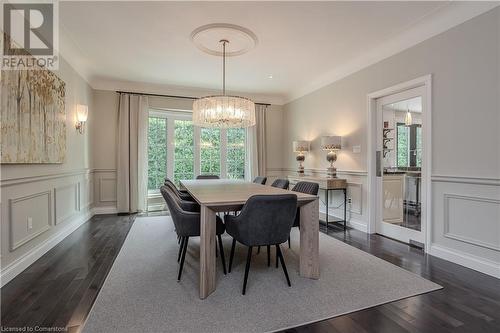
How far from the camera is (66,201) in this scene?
3771mm

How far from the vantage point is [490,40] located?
251cm

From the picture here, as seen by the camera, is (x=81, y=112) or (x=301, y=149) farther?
(x=301, y=149)

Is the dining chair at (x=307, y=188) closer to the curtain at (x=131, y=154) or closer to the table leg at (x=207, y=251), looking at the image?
the table leg at (x=207, y=251)

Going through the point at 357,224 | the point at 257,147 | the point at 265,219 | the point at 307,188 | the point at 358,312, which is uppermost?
the point at 257,147

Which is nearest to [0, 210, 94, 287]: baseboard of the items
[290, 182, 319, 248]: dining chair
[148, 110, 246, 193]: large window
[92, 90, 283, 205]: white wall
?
[92, 90, 283, 205]: white wall

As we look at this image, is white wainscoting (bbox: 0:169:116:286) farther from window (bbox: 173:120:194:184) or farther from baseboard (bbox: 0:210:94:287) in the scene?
window (bbox: 173:120:194:184)

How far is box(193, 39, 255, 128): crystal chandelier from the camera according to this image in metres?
3.41

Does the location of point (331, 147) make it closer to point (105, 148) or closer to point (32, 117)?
point (32, 117)

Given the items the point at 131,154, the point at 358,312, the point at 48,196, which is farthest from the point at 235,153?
the point at 358,312

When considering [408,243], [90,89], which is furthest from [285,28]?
[90,89]

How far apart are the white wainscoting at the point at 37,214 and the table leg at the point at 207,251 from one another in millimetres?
1749

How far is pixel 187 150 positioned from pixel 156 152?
0.67 m

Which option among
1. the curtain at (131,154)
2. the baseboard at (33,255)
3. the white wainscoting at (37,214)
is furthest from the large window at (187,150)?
the baseboard at (33,255)

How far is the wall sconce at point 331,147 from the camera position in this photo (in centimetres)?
445
